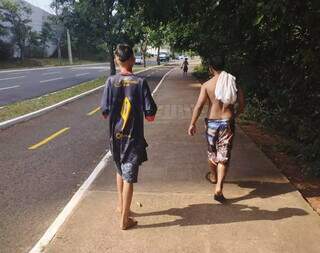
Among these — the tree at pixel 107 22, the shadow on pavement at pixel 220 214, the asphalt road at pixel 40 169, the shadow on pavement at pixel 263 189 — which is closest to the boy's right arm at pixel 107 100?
the shadow on pavement at pixel 220 214

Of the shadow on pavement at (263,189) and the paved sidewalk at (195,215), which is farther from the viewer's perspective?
the shadow on pavement at (263,189)

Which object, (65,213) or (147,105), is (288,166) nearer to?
(147,105)

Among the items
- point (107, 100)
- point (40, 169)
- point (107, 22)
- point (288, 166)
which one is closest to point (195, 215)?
point (107, 100)

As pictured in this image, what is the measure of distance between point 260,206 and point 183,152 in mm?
3242

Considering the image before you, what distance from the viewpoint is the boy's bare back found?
6004 mm

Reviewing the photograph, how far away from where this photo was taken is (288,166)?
316 inches

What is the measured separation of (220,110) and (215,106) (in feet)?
0.27

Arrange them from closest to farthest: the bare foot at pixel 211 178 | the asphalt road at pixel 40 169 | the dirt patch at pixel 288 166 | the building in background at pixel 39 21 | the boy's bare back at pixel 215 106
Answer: the asphalt road at pixel 40 169, the boy's bare back at pixel 215 106, the dirt patch at pixel 288 166, the bare foot at pixel 211 178, the building in background at pixel 39 21

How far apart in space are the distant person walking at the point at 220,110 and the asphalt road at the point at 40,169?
204cm

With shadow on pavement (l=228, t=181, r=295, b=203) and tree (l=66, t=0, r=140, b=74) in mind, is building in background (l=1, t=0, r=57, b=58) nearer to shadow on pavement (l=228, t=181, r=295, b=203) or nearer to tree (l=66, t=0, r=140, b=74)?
tree (l=66, t=0, r=140, b=74)

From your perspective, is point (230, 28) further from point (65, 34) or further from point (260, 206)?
point (65, 34)

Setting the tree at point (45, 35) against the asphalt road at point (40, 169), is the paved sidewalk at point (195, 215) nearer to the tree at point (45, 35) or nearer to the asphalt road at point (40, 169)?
the asphalt road at point (40, 169)

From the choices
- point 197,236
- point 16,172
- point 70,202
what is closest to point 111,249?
point 197,236

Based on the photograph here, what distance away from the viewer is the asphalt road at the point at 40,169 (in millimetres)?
5316
